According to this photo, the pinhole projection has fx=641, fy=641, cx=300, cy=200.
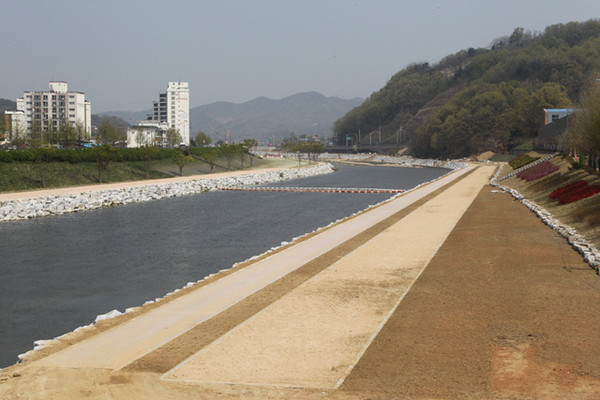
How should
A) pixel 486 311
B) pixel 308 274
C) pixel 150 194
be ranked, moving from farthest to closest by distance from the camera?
pixel 150 194, pixel 308 274, pixel 486 311

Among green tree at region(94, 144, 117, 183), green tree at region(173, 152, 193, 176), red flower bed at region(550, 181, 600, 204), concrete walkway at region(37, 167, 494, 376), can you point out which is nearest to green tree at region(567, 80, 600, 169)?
red flower bed at region(550, 181, 600, 204)

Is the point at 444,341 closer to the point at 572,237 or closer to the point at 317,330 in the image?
the point at 317,330

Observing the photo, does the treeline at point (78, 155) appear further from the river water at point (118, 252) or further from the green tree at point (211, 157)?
the river water at point (118, 252)

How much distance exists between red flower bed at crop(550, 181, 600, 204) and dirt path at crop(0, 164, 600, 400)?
1224cm

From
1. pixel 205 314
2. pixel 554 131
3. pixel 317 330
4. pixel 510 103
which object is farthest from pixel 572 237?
pixel 510 103

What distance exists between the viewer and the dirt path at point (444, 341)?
951cm

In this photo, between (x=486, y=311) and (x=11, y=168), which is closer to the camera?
(x=486, y=311)

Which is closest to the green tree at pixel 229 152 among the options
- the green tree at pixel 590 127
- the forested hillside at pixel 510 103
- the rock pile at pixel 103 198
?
the rock pile at pixel 103 198

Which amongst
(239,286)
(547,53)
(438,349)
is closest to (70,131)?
(239,286)

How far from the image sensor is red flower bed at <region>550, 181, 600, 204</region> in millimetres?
31403

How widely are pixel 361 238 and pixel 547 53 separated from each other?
181 m

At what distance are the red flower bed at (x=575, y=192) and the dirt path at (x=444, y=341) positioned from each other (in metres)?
12.2

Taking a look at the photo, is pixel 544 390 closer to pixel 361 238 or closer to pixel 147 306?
pixel 147 306

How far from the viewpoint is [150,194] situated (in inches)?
2363
